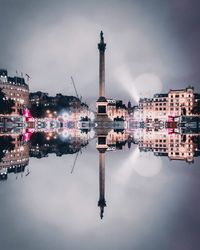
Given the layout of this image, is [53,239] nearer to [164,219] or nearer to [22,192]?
[164,219]

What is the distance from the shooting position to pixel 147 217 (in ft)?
30.6

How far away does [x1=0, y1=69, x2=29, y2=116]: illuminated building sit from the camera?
15975 centimetres

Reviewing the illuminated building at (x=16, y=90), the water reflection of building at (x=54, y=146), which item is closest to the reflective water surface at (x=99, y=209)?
the water reflection of building at (x=54, y=146)

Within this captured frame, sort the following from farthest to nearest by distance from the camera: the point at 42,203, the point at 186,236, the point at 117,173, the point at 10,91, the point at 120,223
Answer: the point at 10,91
the point at 117,173
the point at 42,203
the point at 120,223
the point at 186,236

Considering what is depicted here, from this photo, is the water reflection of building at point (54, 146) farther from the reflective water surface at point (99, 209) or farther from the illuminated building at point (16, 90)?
the illuminated building at point (16, 90)

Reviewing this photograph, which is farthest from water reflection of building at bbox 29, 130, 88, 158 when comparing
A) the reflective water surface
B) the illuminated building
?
the illuminated building

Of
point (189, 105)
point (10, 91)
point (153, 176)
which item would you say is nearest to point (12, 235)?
point (153, 176)

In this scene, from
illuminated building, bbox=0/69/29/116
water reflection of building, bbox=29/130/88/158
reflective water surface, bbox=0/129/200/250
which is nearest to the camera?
reflective water surface, bbox=0/129/200/250

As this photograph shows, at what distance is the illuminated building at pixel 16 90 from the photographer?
6289 inches

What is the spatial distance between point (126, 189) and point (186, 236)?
5353 mm

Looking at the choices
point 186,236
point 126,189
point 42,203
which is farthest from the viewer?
point 126,189

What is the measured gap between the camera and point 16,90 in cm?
16650

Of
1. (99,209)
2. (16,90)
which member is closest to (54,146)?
(99,209)

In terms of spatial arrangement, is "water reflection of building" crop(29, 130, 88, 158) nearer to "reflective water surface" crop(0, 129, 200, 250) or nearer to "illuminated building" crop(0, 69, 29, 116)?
"reflective water surface" crop(0, 129, 200, 250)
